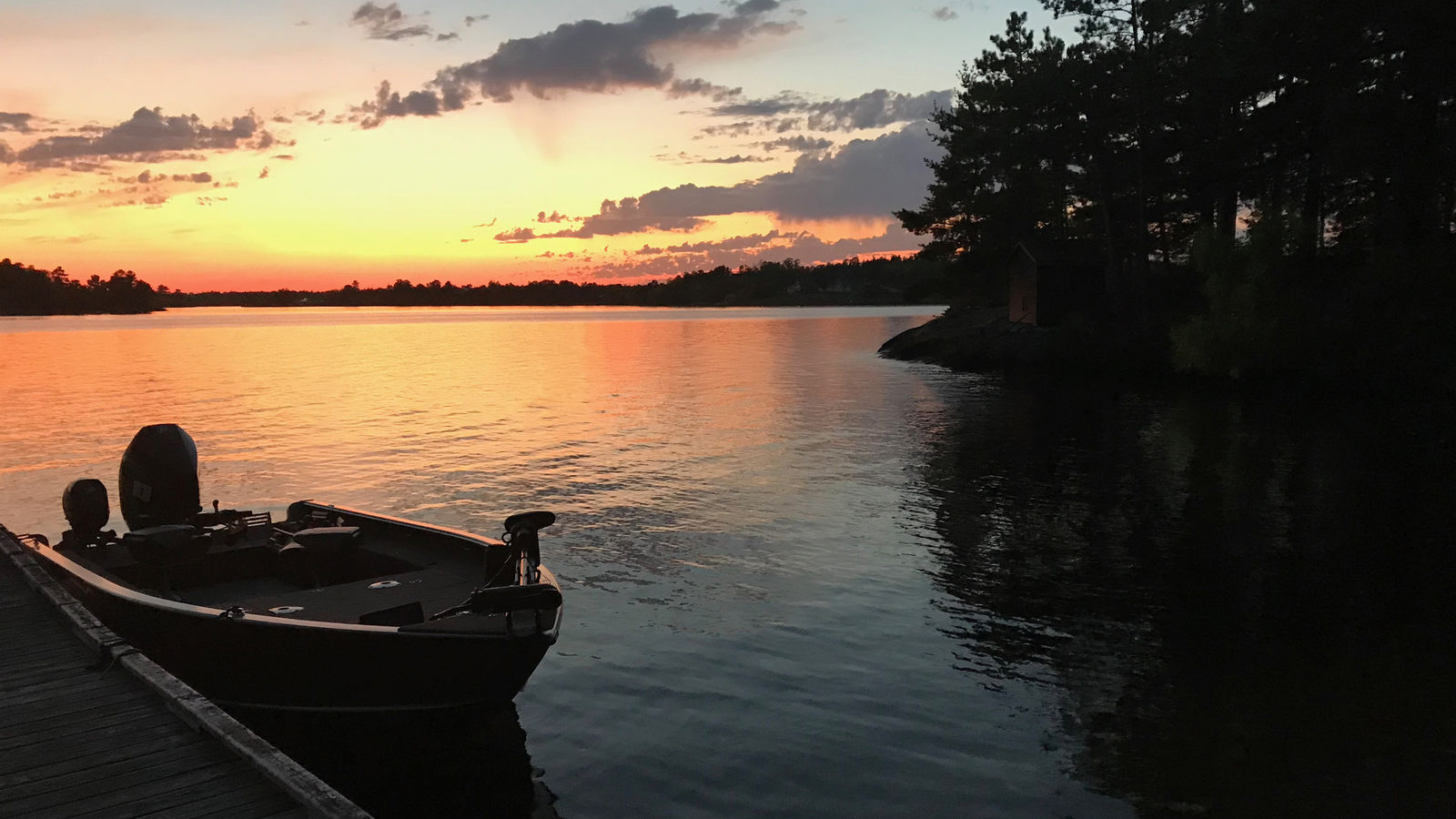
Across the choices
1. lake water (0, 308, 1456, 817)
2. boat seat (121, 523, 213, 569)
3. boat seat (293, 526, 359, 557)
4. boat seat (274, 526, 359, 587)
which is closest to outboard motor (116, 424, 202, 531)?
boat seat (121, 523, 213, 569)

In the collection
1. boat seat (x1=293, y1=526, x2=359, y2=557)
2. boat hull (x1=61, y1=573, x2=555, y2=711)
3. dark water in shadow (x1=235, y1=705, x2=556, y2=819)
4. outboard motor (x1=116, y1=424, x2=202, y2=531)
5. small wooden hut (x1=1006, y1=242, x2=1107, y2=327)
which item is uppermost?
small wooden hut (x1=1006, y1=242, x2=1107, y2=327)

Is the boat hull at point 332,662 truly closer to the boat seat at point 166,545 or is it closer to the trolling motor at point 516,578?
the trolling motor at point 516,578

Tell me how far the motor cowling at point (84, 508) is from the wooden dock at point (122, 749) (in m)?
4.81

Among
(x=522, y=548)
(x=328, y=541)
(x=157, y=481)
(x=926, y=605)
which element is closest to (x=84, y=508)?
(x=157, y=481)

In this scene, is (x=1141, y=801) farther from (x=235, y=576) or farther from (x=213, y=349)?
(x=213, y=349)

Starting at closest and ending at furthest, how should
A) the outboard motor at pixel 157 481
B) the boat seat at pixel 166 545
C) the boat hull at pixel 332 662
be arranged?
the boat hull at pixel 332 662 → the boat seat at pixel 166 545 → the outboard motor at pixel 157 481

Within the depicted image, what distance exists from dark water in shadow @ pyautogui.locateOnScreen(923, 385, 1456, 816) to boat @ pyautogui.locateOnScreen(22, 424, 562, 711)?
571 centimetres

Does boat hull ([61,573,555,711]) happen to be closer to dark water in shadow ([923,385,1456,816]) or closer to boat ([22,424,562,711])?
boat ([22,424,562,711])

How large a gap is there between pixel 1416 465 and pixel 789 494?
16.7 metres

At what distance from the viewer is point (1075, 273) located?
6188 cm

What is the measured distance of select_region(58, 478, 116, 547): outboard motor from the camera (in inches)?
542

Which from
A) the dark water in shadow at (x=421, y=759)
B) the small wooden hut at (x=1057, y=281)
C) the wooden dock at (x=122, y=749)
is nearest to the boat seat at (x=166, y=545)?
the wooden dock at (x=122, y=749)

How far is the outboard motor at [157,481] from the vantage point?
46.1 ft

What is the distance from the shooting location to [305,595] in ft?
36.4
